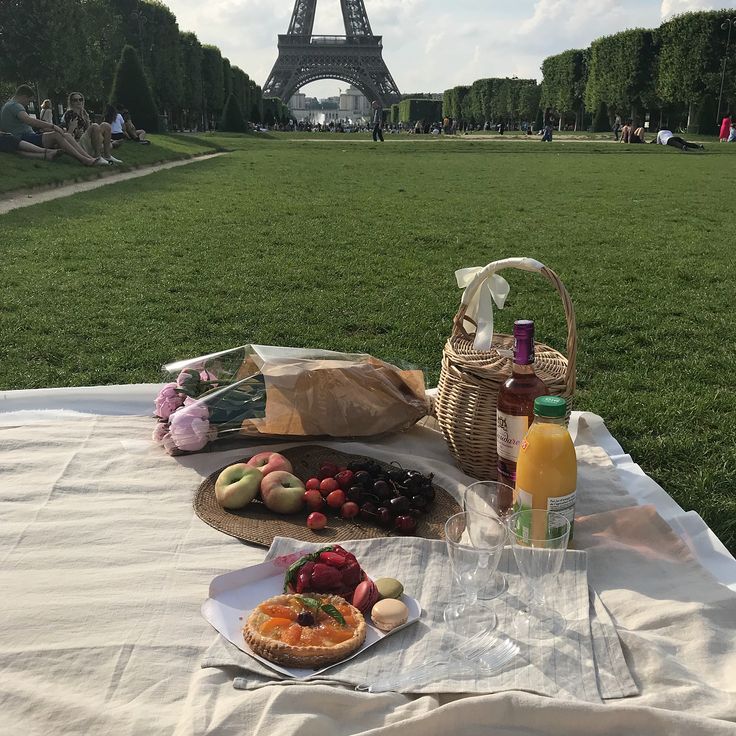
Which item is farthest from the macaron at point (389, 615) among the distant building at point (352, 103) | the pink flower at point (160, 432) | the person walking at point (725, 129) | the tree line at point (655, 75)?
the distant building at point (352, 103)

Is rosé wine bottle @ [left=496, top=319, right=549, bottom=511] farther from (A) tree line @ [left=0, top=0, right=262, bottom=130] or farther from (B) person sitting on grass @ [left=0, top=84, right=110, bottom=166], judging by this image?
(A) tree line @ [left=0, top=0, right=262, bottom=130]

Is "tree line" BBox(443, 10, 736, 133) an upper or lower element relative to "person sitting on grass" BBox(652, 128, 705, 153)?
upper

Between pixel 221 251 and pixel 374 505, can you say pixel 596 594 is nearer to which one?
pixel 374 505

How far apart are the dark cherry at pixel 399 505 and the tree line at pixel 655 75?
4691 centimetres

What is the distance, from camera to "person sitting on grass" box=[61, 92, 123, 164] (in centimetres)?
1869

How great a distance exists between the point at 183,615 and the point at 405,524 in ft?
2.65

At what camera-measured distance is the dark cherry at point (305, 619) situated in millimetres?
1987

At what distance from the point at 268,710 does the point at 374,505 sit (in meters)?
1.05

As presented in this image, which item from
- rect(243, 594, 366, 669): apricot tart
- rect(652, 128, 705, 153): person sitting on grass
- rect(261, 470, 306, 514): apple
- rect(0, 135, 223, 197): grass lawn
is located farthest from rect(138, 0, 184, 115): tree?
rect(243, 594, 366, 669): apricot tart

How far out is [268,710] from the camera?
1715mm

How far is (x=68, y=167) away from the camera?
54.7 feet

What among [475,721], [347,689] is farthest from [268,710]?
[475,721]

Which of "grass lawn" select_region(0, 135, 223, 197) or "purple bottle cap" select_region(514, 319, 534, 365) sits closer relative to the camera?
"purple bottle cap" select_region(514, 319, 534, 365)

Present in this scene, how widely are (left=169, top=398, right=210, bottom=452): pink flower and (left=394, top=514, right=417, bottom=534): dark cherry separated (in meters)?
0.97
